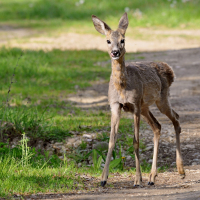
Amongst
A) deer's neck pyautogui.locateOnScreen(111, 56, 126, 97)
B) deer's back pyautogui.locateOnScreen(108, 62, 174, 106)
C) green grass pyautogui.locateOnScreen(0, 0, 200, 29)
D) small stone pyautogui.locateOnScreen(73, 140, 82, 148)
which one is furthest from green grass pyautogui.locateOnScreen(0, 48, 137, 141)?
green grass pyautogui.locateOnScreen(0, 0, 200, 29)

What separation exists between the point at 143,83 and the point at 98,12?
1553cm

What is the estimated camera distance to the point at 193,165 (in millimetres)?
5770

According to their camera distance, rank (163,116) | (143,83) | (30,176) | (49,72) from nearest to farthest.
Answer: (30,176)
(143,83)
(163,116)
(49,72)

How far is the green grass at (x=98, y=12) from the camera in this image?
59.7 feet

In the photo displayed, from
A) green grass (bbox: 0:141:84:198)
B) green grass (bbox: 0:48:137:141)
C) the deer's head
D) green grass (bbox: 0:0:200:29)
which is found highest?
green grass (bbox: 0:0:200:29)

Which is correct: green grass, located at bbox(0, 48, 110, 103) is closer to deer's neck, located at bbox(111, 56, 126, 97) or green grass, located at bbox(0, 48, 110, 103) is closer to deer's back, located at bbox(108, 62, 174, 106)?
deer's back, located at bbox(108, 62, 174, 106)

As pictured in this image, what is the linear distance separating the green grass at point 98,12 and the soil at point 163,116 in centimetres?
196

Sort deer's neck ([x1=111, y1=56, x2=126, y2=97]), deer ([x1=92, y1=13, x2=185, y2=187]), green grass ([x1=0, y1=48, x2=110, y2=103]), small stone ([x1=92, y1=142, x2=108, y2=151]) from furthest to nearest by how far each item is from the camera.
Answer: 1. green grass ([x1=0, y1=48, x2=110, y2=103])
2. small stone ([x1=92, y1=142, x2=108, y2=151])
3. deer's neck ([x1=111, y1=56, x2=126, y2=97])
4. deer ([x1=92, y1=13, x2=185, y2=187])

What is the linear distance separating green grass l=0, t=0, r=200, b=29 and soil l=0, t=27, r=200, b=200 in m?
1.96

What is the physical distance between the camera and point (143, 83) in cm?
531

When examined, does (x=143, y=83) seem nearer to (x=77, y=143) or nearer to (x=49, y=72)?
(x=77, y=143)

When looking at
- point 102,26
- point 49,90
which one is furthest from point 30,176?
point 49,90

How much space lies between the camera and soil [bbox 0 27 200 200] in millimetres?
4582

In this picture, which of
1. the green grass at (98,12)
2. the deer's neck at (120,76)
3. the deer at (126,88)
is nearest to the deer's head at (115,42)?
the deer at (126,88)
